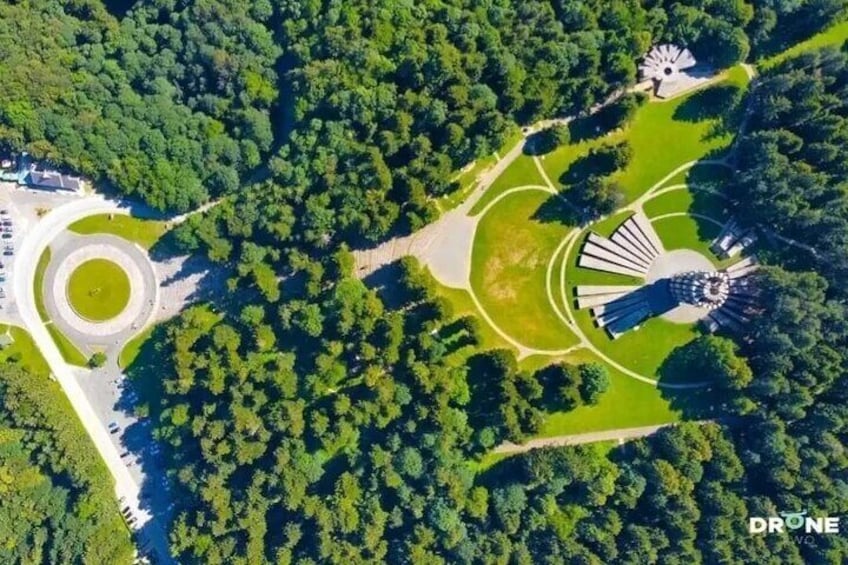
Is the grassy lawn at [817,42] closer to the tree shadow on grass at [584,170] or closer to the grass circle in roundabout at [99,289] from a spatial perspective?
the tree shadow on grass at [584,170]

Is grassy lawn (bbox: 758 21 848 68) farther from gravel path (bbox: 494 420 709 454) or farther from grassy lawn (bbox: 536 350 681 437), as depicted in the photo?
gravel path (bbox: 494 420 709 454)

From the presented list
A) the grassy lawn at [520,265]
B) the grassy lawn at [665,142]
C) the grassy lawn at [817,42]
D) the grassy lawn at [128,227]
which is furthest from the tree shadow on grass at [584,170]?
the grassy lawn at [128,227]

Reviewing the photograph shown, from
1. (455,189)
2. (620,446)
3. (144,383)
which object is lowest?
(620,446)

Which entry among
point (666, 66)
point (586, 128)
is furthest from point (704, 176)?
point (586, 128)

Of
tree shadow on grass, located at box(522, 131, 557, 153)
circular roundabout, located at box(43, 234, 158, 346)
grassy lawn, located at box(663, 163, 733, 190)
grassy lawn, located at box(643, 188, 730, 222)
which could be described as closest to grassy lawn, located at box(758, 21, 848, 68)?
grassy lawn, located at box(663, 163, 733, 190)

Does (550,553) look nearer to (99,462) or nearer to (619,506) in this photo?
(619,506)

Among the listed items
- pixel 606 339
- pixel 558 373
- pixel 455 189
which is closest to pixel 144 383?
pixel 455 189
